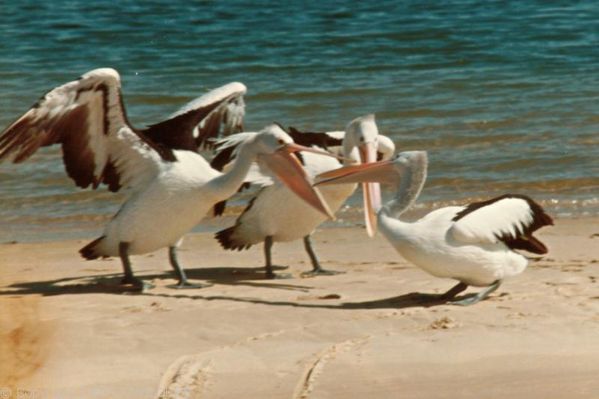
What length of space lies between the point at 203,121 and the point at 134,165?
1068 mm

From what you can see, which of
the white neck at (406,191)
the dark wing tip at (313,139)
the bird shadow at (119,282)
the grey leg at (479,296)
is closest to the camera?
the grey leg at (479,296)

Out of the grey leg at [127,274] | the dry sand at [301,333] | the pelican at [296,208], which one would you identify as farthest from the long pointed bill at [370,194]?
the grey leg at [127,274]

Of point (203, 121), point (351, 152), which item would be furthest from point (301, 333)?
point (203, 121)

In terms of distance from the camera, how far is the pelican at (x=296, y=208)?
7727mm

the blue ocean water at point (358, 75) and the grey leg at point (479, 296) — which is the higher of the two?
the grey leg at point (479, 296)

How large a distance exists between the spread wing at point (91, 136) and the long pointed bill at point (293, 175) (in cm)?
56

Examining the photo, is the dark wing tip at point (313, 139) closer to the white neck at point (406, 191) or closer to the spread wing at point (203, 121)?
the spread wing at point (203, 121)

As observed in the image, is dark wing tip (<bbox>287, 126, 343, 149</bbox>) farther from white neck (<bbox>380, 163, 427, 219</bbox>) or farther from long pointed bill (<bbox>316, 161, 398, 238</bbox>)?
white neck (<bbox>380, 163, 427, 219</bbox>)

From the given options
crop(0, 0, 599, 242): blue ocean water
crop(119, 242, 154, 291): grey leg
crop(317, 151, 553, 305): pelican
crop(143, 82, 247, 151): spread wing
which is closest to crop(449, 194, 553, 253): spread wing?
crop(317, 151, 553, 305): pelican

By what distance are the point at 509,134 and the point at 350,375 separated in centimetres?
669

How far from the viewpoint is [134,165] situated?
24.4 ft

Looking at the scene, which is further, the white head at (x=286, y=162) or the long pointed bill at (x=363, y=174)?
the white head at (x=286, y=162)

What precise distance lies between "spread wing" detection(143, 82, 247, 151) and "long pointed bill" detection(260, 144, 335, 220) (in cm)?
77

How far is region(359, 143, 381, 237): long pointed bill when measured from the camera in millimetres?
7668
